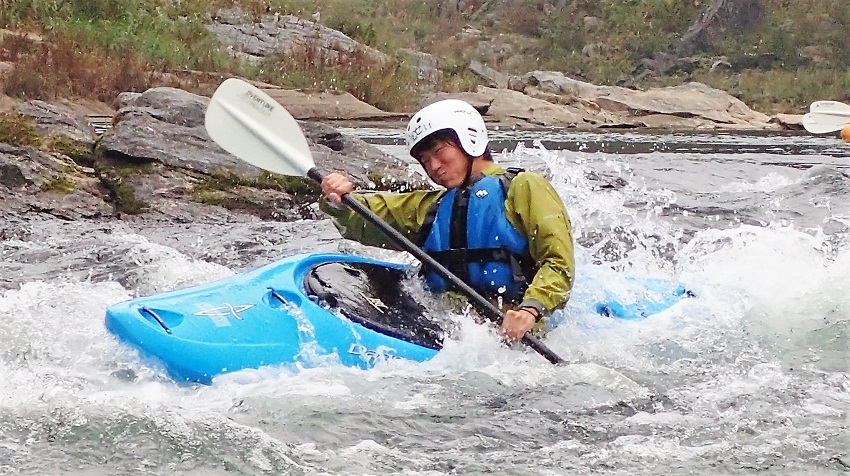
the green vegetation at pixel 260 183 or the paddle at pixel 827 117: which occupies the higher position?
the paddle at pixel 827 117

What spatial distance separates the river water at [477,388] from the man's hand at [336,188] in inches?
25.3

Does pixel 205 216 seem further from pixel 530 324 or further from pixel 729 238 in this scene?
pixel 530 324

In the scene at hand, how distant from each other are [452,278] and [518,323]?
0.30m

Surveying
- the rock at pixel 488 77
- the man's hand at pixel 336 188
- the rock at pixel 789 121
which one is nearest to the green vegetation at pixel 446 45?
the rock at pixel 488 77

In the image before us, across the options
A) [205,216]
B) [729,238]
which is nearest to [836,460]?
[729,238]

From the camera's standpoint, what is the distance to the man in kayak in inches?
148

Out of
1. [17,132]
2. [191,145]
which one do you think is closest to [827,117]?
[191,145]

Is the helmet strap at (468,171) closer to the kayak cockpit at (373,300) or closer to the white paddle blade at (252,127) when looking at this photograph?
the kayak cockpit at (373,300)

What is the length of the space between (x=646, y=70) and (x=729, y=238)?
20.1 meters

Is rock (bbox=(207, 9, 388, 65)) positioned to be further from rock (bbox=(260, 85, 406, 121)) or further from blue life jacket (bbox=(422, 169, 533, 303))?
blue life jacket (bbox=(422, 169, 533, 303))

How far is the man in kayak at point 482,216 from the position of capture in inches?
148

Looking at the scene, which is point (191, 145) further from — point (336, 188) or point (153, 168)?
point (336, 188)

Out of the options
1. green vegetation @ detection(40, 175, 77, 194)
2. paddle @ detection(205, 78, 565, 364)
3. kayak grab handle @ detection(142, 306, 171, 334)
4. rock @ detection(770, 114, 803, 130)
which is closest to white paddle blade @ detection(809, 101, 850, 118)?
paddle @ detection(205, 78, 565, 364)

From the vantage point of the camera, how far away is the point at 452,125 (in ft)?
12.5
